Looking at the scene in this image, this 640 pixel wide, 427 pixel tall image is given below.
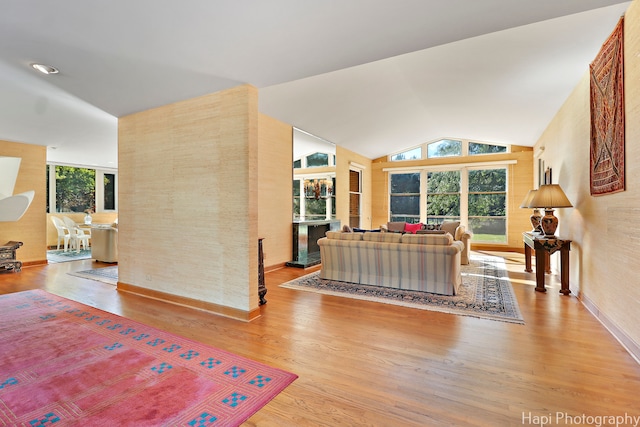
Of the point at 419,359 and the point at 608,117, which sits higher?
the point at 608,117

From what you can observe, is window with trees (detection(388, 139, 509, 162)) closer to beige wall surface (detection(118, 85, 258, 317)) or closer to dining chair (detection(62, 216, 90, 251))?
beige wall surface (detection(118, 85, 258, 317))

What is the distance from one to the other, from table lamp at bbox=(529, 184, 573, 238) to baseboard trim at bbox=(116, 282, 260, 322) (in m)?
3.96

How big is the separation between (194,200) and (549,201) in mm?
4576

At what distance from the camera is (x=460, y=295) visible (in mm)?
4055

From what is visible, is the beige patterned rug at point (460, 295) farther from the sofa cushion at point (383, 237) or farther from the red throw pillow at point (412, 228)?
the red throw pillow at point (412, 228)

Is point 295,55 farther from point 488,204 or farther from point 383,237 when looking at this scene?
point 488,204

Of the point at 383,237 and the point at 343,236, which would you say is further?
the point at 343,236

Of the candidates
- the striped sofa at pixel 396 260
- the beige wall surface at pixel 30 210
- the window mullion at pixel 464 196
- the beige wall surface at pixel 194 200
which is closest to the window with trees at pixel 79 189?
the beige wall surface at pixel 30 210

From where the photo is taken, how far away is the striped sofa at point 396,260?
406cm

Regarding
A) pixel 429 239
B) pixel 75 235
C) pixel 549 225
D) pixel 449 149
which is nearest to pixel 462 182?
pixel 449 149

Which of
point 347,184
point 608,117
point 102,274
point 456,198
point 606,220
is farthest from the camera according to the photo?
point 456,198

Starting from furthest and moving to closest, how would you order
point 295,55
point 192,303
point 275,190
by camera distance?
1. point 275,190
2. point 192,303
3. point 295,55

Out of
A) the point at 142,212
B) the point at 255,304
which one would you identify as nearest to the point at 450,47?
the point at 255,304

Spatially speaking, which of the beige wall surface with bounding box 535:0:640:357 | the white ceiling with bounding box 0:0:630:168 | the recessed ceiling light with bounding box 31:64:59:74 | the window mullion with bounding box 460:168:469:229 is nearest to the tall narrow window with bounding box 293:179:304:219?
the white ceiling with bounding box 0:0:630:168
